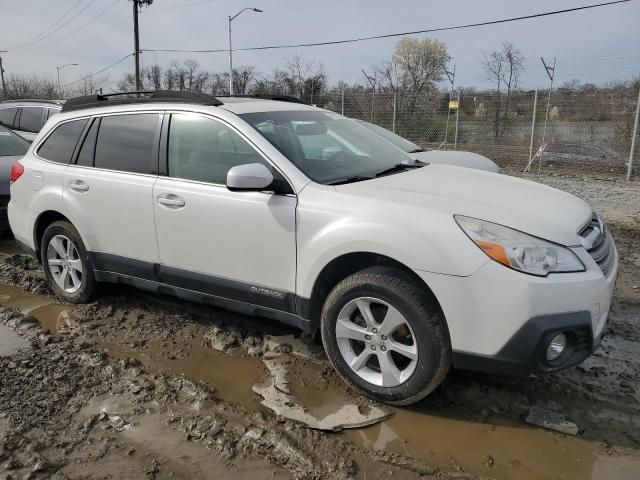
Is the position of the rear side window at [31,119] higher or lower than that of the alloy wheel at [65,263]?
higher

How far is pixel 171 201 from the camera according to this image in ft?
12.5

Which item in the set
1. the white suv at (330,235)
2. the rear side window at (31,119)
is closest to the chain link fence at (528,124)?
the rear side window at (31,119)

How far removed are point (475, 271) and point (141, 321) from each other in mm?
2889

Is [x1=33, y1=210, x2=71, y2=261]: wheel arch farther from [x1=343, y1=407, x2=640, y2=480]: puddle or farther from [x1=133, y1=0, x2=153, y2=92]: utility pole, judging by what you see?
[x1=133, y1=0, x2=153, y2=92]: utility pole

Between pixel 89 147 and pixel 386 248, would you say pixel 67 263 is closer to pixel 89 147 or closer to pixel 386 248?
pixel 89 147

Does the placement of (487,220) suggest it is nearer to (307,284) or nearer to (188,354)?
(307,284)

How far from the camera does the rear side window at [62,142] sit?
4609mm

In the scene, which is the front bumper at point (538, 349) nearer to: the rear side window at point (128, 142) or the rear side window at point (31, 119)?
the rear side window at point (128, 142)

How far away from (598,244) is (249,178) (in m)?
2.06

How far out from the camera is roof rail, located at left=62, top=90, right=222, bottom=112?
3.96 meters

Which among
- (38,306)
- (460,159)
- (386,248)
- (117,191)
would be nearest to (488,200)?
(386,248)

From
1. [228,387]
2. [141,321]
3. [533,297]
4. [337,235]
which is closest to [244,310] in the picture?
[228,387]

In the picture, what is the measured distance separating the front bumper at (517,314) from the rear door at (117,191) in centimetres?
224

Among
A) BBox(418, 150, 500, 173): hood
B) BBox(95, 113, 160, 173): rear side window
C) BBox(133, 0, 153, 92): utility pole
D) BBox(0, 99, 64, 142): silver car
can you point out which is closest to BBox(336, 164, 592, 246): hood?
BBox(95, 113, 160, 173): rear side window
